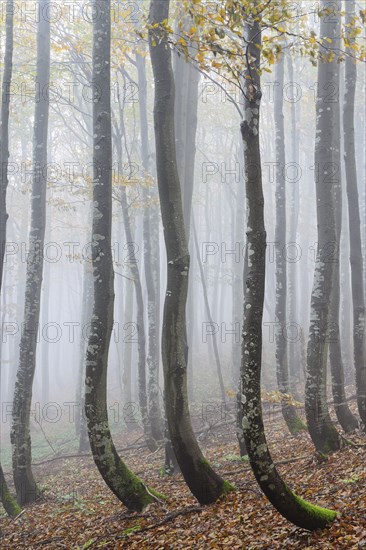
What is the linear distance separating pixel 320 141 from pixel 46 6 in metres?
8.20

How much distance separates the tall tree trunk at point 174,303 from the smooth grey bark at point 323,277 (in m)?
2.11

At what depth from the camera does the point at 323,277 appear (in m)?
8.98

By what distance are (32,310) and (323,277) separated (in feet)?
20.1

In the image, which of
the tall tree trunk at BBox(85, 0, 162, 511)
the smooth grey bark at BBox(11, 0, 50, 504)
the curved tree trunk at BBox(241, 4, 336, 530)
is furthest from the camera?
the smooth grey bark at BBox(11, 0, 50, 504)

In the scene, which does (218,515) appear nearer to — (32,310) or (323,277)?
(323,277)

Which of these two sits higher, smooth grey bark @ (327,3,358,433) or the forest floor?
smooth grey bark @ (327,3,358,433)

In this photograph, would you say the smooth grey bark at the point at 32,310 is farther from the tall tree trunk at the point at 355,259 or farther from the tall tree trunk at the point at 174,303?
the tall tree trunk at the point at 355,259

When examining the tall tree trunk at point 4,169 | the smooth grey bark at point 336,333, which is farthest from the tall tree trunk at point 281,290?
the tall tree trunk at point 4,169


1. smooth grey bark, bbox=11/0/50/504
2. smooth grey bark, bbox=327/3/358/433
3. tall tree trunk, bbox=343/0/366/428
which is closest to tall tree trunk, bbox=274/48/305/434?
smooth grey bark, bbox=327/3/358/433

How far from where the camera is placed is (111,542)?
706 cm

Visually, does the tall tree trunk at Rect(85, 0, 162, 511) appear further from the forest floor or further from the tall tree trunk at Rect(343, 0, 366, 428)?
the tall tree trunk at Rect(343, 0, 366, 428)

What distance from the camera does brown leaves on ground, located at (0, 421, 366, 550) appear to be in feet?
19.2

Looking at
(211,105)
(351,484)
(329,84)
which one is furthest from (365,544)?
(211,105)

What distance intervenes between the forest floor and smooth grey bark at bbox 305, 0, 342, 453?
54 centimetres
